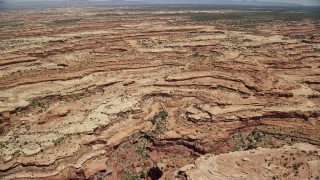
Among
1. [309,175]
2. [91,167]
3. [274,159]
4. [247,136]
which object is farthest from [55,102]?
[309,175]

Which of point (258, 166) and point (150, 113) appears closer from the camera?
point (258, 166)

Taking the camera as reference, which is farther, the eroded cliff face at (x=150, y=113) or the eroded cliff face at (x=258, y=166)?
the eroded cliff face at (x=150, y=113)

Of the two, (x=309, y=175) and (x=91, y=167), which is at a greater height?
(x=309, y=175)

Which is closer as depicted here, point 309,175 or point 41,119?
point 309,175

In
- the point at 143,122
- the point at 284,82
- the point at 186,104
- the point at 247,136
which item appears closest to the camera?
the point at 247,136

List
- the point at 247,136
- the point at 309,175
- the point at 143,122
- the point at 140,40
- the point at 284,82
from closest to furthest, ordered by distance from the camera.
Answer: the point at 309,175, the point at 247,136, the point at 143,122, the point at 284,82, the point at 140,40

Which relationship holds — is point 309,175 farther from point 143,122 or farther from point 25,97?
point 25,97

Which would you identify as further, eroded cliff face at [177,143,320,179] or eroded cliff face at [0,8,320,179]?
eroded cliff face at [0,8,320,179]

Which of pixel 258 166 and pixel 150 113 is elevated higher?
pixel 258 166
